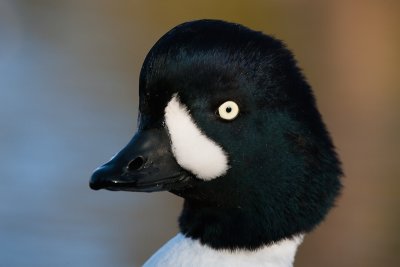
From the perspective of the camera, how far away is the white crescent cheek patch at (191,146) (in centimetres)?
306

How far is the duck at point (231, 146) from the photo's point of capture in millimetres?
3051

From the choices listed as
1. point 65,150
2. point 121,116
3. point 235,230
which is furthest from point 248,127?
point 121,116

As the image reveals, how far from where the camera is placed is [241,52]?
3.09 m

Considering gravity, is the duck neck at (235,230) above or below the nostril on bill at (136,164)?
below

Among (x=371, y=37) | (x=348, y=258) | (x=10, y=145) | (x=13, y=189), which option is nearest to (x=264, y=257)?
(x=348, y=258)

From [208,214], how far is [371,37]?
22.1ft

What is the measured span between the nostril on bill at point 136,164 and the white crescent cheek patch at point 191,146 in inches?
3.7

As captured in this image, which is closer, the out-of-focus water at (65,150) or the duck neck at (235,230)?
the duck neck at (235,230)

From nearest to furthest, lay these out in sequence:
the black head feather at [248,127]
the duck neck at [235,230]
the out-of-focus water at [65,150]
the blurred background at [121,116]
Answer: the black head feather at [248,127] → the duck neck at [235,230] → the out-of-focus water at [65,150] → the blurred background at [121,116]

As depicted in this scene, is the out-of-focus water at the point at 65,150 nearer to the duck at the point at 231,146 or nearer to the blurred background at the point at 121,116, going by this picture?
the blurred background at the point at 121,116

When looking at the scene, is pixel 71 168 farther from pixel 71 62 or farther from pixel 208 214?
pixel 208 214

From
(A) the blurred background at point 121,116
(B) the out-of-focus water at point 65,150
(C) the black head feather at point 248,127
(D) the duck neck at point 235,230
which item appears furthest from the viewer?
(A) the blurred background at point 121,116

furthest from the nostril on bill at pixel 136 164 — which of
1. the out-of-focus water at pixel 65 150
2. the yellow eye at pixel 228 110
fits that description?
the out-of-focus water at pixel 65 150

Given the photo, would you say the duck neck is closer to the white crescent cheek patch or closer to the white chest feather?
the white chest feather
